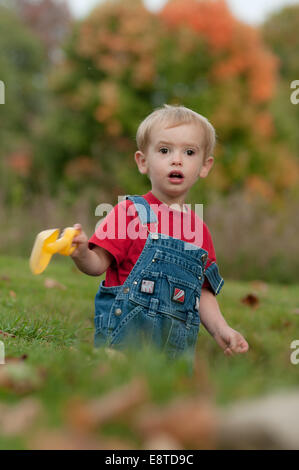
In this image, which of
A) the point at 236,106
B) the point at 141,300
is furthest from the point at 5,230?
the point at 236,106

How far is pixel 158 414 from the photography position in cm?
115

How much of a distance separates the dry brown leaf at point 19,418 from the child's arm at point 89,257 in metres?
1.10

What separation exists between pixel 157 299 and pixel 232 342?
1.33 ft

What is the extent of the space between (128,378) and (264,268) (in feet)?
24.9

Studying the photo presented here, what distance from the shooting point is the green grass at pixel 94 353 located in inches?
51.3

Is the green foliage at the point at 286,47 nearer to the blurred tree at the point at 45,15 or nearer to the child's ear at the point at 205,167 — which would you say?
the blurred tree at the point at 45,15

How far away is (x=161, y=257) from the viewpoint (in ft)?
8.60

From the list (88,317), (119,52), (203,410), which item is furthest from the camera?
(119,52)

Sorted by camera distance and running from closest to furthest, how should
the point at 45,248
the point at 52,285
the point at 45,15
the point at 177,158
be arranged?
the point at 45,248, the point at 177,158, the point at 52,285, the point at 45,15

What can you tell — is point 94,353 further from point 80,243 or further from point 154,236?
point 154,236

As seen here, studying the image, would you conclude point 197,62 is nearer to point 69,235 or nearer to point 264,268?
point 264,268

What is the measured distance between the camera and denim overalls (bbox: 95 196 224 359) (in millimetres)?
2564

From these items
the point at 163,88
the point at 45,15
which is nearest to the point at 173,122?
the point at 163,88

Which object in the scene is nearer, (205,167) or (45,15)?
(205,167)
